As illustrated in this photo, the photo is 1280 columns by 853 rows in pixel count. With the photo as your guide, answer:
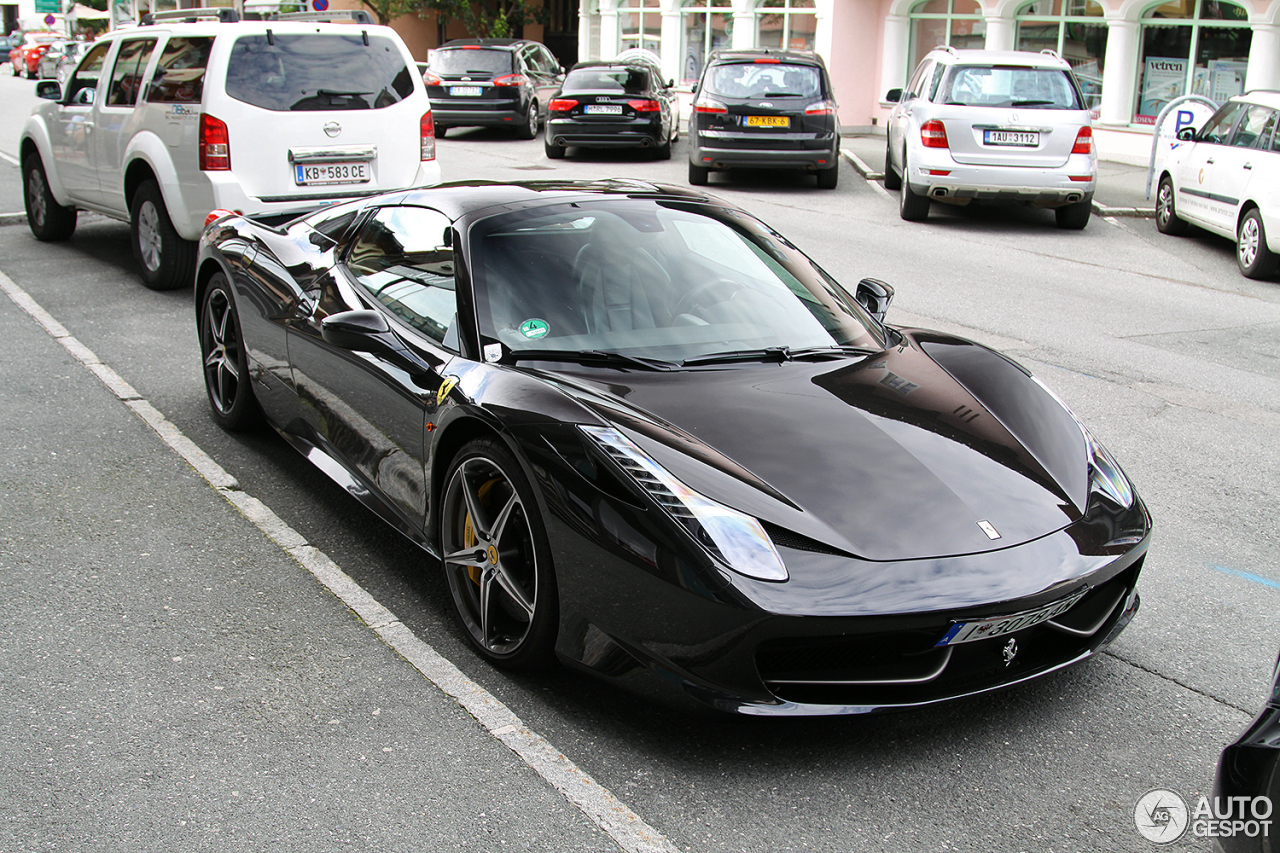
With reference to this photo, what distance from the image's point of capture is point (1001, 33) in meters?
22.7

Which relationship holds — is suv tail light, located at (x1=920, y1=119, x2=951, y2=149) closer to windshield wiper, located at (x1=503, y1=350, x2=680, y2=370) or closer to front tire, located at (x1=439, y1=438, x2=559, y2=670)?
windshield wiper, located at (x1=503, y1=350, x2=680, y2=370)

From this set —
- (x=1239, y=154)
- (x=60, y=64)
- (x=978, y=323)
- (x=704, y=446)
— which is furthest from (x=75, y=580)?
(x=60, y=64)

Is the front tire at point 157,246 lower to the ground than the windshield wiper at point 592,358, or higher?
lower

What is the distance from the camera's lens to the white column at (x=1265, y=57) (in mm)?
18312

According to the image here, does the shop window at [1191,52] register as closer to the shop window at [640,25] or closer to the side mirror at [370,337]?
the shop window at [640,25]

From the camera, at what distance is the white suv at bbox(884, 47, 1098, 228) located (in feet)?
43.1

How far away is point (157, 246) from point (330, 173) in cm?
146

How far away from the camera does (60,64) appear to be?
42188 mm

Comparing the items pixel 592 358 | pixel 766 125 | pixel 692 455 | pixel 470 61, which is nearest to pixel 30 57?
pixel 470 61

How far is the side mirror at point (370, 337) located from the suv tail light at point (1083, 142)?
10632 mm

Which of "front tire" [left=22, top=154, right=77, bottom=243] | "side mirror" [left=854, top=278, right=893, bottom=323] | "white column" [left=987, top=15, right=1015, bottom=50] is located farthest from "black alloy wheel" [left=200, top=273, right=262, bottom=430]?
"white column" [left=987, top=15, right=1015, bottom=50]

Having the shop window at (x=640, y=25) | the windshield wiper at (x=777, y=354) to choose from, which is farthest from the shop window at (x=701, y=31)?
the windshield wiper at (x=777, y=354)

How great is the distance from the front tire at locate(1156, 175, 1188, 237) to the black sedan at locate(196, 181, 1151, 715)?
1010cm

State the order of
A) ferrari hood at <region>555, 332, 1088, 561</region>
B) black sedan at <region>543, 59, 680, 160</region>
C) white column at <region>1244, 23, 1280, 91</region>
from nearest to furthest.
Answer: ferrari hood at <region>555, 332, 1088, 561</region> < white column at <region>1244, 23, 1280, 91</region> < black sedan at <region>543, 59, 680, 160</region>
